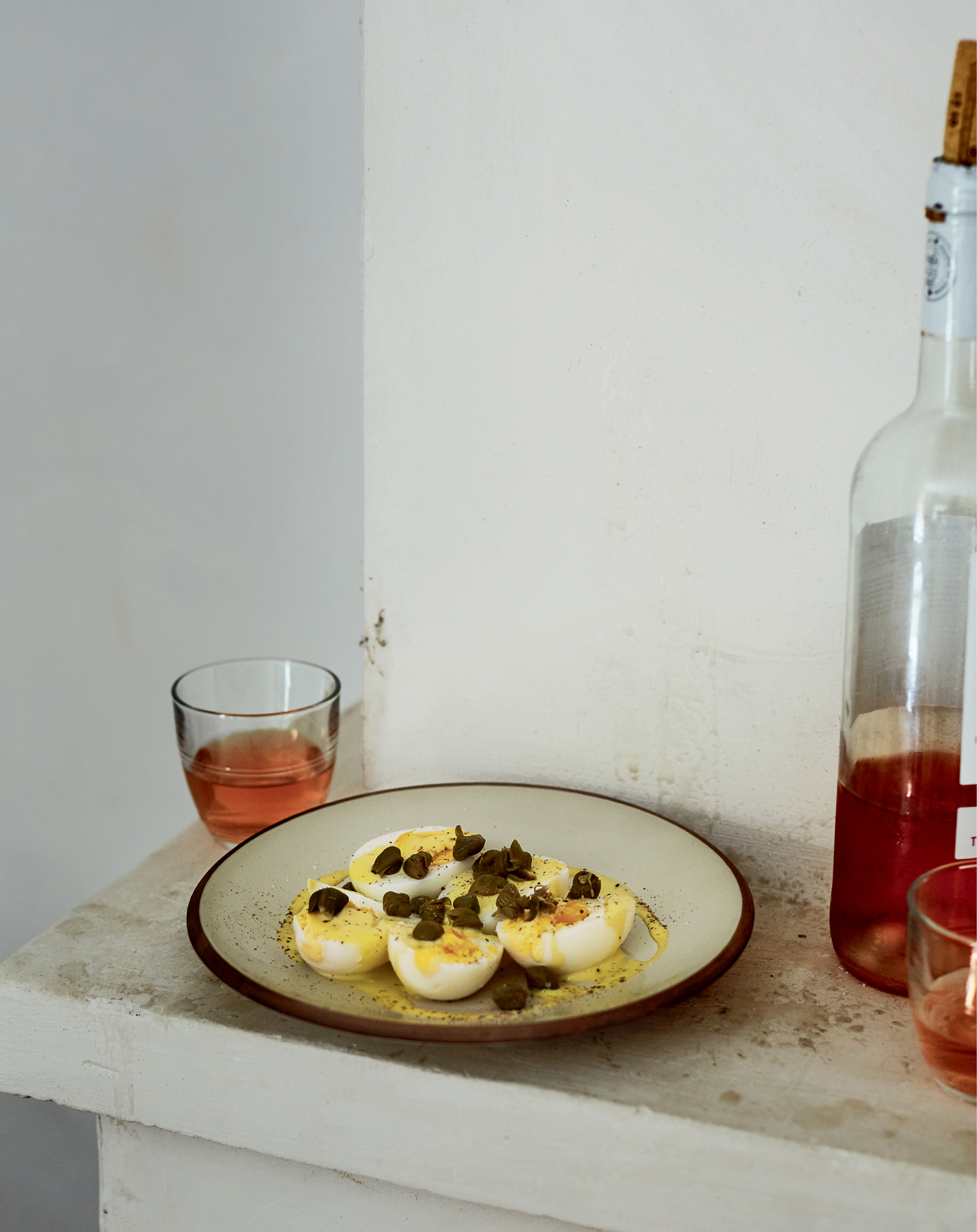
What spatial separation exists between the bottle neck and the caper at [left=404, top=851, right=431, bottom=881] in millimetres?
353

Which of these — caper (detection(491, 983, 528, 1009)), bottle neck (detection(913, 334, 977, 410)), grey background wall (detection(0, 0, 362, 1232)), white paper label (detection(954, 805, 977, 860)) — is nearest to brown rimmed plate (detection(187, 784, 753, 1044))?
caper (detection(491, 983, 528, 1009))

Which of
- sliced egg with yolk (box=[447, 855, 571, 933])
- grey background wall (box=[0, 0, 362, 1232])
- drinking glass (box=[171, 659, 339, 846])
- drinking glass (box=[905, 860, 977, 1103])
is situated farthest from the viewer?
grey background wall (box=[0, 0, 362, 1232])

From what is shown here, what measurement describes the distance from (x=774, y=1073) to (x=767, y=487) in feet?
1.08

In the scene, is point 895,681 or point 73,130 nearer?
Result: point 895,681

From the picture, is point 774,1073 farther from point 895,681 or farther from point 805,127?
point 805,127

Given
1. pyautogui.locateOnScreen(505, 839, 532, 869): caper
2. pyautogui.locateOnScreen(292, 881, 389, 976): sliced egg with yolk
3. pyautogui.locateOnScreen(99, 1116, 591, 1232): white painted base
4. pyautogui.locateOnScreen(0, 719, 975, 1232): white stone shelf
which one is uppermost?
pyautogui.locateOnScreen(505, 839, 532, 869): caper

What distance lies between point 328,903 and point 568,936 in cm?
13

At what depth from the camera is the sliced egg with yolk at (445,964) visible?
1.77ft

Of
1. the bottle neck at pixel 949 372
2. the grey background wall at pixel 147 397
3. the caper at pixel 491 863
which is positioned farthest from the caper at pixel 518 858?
the grey background wall at pixel 147 397

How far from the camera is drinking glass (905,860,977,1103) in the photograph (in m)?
0.48

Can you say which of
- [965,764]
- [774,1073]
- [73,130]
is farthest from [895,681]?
[73,130]

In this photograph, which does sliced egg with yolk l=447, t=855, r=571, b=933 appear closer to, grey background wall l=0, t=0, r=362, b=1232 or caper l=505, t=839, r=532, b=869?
caper l=505, t=839, r=532, b=869

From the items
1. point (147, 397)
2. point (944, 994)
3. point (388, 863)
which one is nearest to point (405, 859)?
point (388, 863)

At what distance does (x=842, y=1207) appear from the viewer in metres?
0.48
